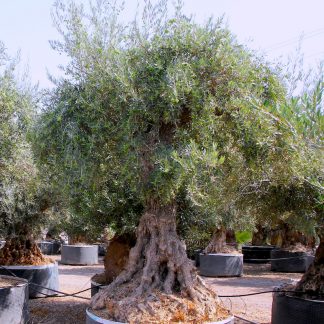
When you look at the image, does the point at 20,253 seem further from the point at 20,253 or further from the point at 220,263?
the point at 220,263

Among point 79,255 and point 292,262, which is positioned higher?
point 292,262

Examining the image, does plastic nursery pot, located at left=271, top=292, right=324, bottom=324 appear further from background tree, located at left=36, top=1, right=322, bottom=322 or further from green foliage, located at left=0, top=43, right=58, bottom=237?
green foliage, located at left=0, top=43, right=58, bottom=237

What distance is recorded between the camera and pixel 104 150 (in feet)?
17.0

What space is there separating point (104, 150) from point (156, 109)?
30.3 inches

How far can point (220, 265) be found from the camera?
48.1ft

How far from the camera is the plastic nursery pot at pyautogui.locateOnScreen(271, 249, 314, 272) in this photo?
632 inches

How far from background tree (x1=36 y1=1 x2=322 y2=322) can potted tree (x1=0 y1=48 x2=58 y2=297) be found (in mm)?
1477

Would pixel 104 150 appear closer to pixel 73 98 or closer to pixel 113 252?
pixel 73 98

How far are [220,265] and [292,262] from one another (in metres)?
2.95

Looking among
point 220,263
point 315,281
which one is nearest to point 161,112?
point 315,281

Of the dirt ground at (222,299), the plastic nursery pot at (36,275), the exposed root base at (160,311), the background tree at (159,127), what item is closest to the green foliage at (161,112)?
the background tree at (159,127)

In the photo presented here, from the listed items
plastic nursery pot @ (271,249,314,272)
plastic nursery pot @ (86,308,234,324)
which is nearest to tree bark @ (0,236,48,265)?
plastic nursery pot @ (86,308,234,324)

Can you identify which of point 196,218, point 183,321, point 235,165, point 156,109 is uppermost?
point 156,109

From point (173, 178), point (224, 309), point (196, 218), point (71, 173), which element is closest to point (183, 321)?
point (224, 309)
